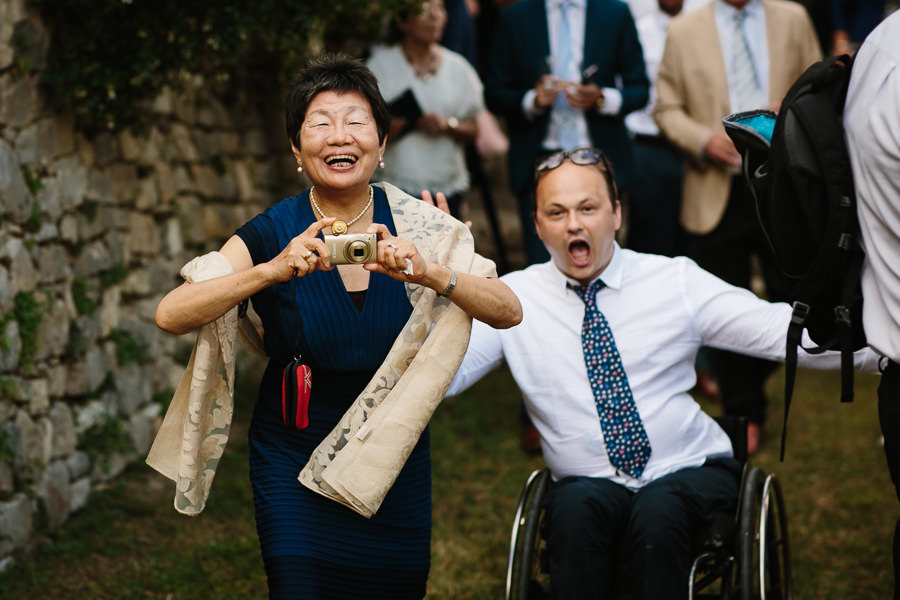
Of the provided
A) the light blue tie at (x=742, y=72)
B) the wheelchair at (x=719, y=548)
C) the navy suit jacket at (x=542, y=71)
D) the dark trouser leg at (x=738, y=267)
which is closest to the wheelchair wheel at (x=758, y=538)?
the wheelchair at (x=719, y=548)

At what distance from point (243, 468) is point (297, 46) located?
224cm

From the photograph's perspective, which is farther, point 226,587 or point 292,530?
point 226,587

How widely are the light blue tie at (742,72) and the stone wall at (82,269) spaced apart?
2.87 metres

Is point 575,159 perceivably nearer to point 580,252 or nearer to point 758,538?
point 580,252

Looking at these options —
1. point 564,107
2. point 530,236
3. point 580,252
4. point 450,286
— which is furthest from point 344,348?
point 564,107

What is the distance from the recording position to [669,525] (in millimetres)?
3084

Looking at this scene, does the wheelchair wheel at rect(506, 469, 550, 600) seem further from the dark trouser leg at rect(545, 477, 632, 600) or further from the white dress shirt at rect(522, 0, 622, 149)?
the white dress shirt at rect(522, 0, 622, 149)

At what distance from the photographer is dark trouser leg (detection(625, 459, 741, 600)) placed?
303cm

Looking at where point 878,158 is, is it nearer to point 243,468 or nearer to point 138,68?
point 138,68

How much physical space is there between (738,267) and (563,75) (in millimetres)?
1403

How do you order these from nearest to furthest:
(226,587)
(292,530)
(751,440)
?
(292,530)
(226,587)
(751,440)

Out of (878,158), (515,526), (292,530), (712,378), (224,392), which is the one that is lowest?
(712,378)

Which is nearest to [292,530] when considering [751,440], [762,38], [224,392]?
[224,392]

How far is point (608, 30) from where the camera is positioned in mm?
5742
